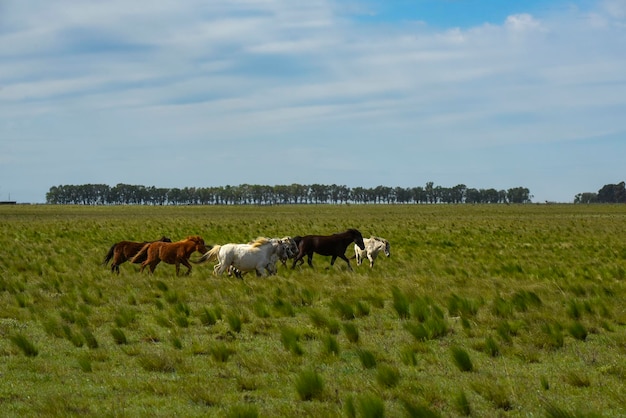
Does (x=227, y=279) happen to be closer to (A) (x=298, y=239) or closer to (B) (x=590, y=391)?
(A) (x=298, y=239)

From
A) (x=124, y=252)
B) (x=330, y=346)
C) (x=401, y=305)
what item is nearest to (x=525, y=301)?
(x=401, y=305)

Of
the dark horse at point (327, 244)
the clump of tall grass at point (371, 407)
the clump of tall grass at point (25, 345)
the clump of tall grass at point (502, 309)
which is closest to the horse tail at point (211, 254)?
the dark horse at point (327, 244)

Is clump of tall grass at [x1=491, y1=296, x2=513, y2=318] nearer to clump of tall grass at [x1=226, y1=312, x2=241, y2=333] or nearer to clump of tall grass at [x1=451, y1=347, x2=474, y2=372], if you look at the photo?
clump of tall grass at [x1=451, y1=347, x2=474, y2=372]

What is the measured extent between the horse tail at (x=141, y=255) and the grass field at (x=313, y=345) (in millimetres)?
824

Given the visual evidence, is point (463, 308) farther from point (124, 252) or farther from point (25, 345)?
point (124, 252)

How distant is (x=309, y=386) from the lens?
24.5 feet

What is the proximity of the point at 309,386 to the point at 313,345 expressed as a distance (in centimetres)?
264

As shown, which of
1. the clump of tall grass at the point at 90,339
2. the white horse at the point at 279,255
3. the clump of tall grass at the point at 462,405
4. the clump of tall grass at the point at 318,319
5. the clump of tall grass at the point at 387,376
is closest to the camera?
the clump of tall grass at the point at 462,405

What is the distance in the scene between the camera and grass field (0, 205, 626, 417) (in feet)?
23.6

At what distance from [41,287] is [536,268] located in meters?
14.4

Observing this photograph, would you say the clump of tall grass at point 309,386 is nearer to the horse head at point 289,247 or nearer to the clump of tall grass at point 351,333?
the clump of tall grass at point 351,333

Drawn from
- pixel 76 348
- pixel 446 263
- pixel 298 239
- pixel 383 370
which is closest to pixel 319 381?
pixel 383 370

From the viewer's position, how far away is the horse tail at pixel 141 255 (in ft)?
63.9

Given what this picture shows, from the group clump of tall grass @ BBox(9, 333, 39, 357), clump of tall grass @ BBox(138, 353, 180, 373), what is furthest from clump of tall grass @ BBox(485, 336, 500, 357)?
clump of tall grass @ BBox(9, 333, 39, 357)
